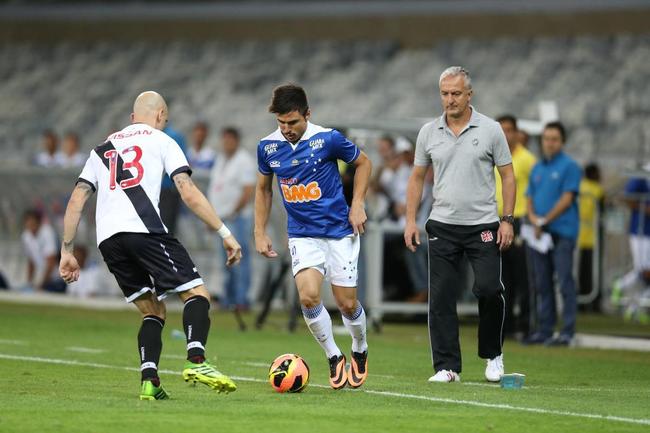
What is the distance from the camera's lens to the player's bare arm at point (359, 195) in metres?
10.2

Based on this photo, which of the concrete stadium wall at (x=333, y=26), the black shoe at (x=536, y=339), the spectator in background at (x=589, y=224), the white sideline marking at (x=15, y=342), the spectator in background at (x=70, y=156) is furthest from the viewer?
the concrete stadium wall at (x=333, y=26)

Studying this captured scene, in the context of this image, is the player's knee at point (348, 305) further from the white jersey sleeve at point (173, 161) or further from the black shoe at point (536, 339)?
the black shoe at point (536, 339)

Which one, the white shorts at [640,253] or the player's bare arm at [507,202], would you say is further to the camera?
the white shorts at [640,253]

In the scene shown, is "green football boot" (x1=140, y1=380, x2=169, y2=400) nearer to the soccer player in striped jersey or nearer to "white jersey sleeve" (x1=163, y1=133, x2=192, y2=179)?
the soccer player in striped jersey

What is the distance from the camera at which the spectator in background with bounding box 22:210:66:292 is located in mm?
22656

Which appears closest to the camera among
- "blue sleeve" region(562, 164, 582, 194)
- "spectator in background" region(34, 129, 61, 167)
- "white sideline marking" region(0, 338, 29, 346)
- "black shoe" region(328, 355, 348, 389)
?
"black shoe" region(328, 355, 348, 389)

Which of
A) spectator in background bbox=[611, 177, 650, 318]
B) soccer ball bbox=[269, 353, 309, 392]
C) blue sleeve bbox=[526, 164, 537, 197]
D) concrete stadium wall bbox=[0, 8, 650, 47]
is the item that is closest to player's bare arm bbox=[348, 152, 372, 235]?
soccer ball bbox=[269, 353, 309, 392]

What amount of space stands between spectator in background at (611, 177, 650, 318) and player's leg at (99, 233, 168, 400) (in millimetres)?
10740

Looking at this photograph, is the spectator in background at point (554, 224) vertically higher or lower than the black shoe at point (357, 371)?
higher

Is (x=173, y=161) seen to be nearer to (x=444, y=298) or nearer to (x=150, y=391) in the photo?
(x=150, y=391)

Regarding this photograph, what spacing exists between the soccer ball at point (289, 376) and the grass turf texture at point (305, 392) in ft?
0.29

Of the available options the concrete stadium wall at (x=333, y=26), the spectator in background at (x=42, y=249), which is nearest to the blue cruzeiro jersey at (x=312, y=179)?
the spectator in background at (x=42, y=249)

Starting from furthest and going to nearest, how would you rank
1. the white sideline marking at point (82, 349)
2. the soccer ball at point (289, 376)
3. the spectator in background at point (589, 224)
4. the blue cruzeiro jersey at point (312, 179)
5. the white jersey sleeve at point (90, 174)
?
the spectator in background at point (589, 224), the white sideline marking at point (82, 349), the blue cruzeiro jersey at point (312, 179), the soccer ball at point (289, 376), the white jersey sleeve at point (90, 174)

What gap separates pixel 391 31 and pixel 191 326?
2414 centimetres
